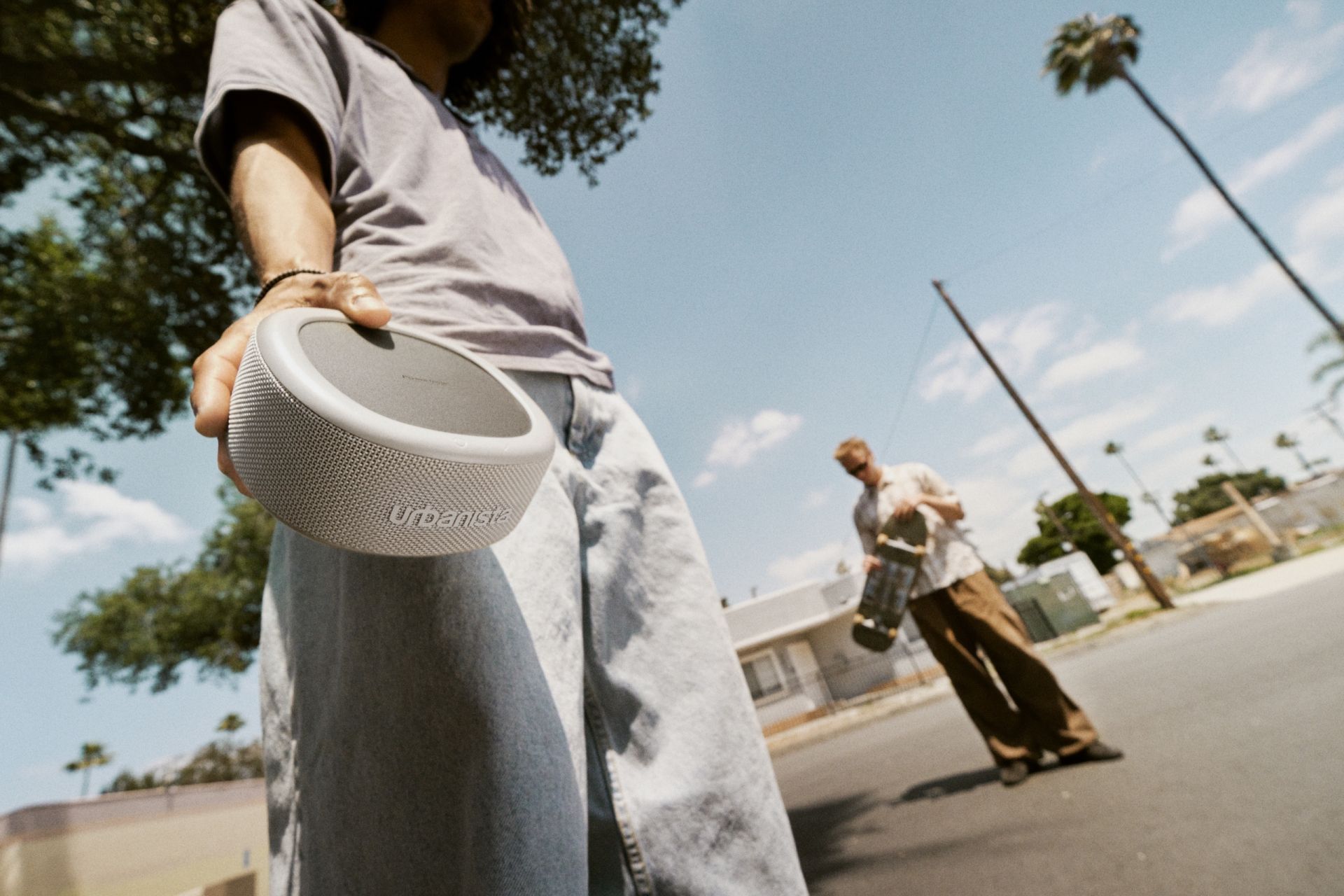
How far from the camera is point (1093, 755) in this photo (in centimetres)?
290

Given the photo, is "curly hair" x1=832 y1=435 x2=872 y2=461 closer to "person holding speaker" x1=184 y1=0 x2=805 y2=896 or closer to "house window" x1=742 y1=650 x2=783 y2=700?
"person holding speaker" x1=184 y1=0 x2=805 y2=896

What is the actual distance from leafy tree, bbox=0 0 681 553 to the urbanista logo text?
4682 millimetres

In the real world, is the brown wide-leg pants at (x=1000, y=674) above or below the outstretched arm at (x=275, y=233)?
below

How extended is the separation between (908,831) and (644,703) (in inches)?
107

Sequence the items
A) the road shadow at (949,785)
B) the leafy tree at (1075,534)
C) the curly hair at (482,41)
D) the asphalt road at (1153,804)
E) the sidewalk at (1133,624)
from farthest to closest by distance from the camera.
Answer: the leafy tree at (1075,534), the sidewalk at (1133,624), the road shadow at (949,785), the asphalt road at (1153,804), the curly hair at (482,41)

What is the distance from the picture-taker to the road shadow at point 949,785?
3.26 meters

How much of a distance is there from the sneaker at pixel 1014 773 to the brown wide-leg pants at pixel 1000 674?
0.03m

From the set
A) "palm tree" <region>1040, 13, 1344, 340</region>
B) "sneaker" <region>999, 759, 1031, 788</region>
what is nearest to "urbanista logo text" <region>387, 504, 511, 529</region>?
"sneaker" <region>999, 759, 1031, 788</region>

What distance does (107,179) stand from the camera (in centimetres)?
659

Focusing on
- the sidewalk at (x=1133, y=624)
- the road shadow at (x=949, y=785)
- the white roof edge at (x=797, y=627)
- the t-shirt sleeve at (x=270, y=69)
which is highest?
the white roof edge at (x=797, y=627)

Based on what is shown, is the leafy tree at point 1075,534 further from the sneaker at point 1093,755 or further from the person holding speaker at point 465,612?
the person holding speaker at point 465,612

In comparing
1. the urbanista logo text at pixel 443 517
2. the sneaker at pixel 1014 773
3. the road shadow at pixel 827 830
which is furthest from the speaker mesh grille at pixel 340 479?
the sneaker at pixel 1014 773

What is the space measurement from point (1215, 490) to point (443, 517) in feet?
261

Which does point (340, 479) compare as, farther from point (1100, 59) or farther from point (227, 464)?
point (1100, 59)
